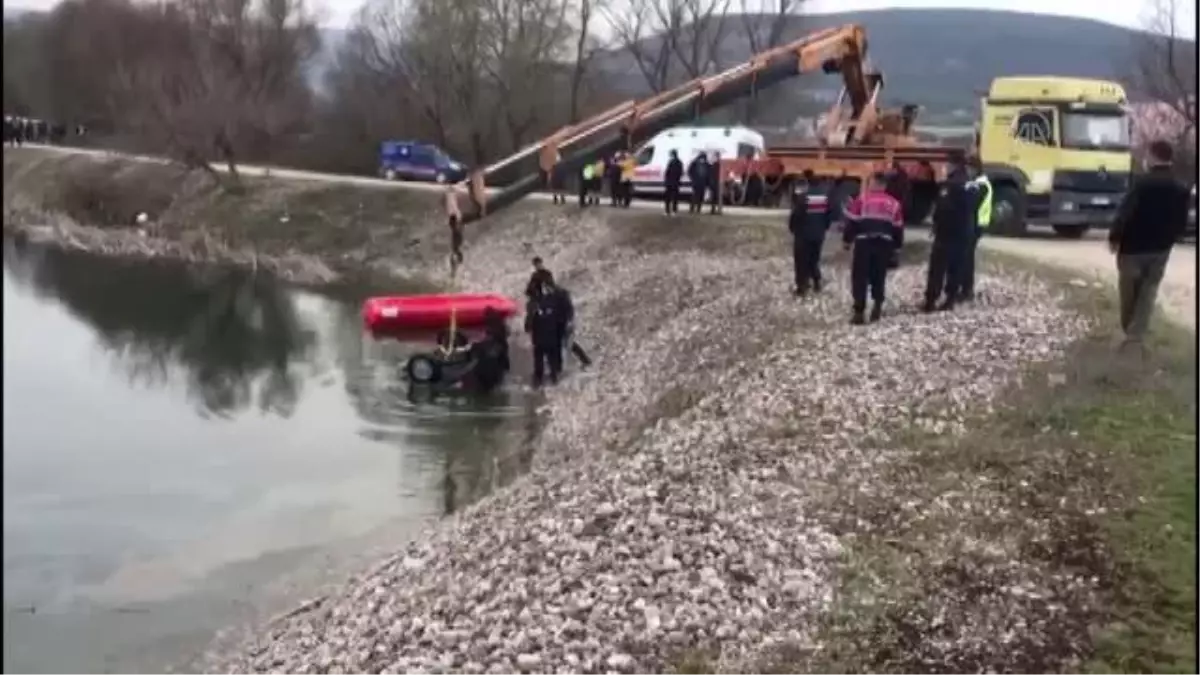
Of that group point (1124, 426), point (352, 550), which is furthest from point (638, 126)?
point (1124, 426)

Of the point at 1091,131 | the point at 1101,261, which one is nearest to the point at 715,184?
the point at 1091,131

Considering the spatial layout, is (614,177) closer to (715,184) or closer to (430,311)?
(715,184)

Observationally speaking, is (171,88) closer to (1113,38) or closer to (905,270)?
(905,270)

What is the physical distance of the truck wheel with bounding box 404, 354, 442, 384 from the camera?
20.8 m

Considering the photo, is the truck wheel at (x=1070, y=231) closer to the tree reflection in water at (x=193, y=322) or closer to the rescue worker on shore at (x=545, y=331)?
the rescue worker on shore at (x=545, y=331)

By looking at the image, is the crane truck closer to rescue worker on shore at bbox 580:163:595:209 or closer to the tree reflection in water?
the tree reflection in water

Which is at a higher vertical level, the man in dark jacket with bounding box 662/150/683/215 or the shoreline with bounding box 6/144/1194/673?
the man in dark jacket with bounding box 662/150/683/215

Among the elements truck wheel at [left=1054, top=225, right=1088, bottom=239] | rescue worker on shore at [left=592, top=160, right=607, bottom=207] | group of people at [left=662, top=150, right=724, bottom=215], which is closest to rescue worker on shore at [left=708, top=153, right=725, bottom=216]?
group of people at [left=662, top=150, right=724, bottom=215]

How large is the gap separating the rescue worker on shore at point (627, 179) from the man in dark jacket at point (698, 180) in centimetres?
357

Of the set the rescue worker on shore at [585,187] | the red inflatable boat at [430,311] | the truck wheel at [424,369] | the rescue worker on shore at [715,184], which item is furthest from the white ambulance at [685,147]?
the truck wheel at [424,369]

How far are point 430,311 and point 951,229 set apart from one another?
8700 mm

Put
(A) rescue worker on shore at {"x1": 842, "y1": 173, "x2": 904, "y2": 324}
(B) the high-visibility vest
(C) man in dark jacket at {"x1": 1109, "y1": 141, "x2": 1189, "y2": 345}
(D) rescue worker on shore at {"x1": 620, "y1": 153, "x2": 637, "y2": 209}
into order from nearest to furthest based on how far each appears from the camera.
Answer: (C) man in dark jacket at {"x1": 1109, "y1": 141, "x2": 1189, "y2": 345}, (A) rescue worker on shore at {"x1": 842, "y1": 173, "x2": 904, "y2": 324}, (B) the high-visibility vest, (D) rescue worker on shore at {"x1": 620, "y1": 153, "x2": 637, "y2": 209}

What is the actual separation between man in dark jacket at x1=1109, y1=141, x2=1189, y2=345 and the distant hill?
103249 millimetres

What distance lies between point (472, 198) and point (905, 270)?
7686mm
